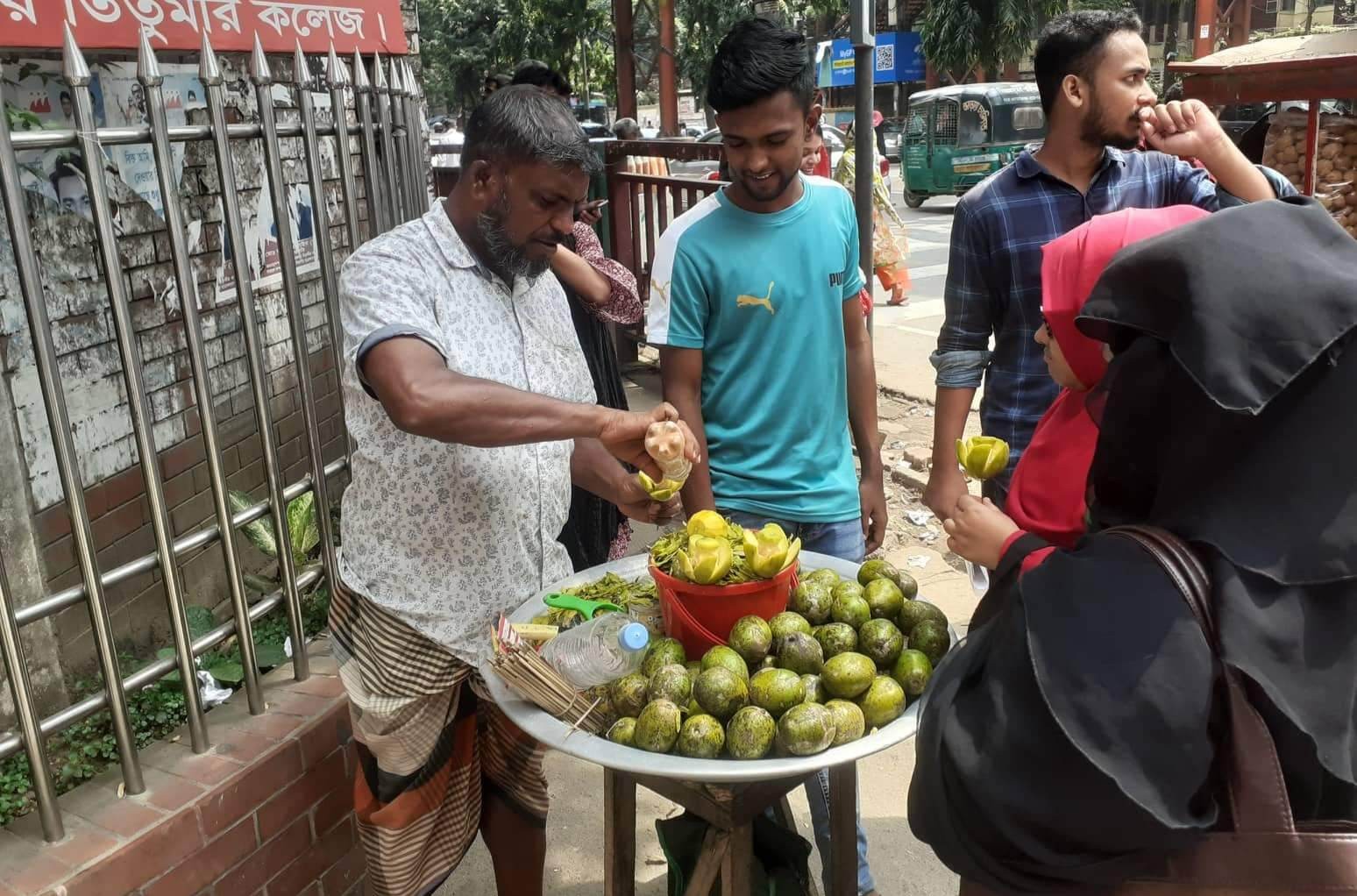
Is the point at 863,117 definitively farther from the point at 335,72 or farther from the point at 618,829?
the point at 618,829

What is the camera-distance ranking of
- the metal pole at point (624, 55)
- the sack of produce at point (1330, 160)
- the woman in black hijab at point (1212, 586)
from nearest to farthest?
the woman in black hijab at point (1212, 586) < the sack of produce at point (1330, 160) < the metal pole at point (624, 55)

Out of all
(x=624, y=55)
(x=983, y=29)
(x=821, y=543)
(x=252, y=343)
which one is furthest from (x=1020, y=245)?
(x=983, y=29)

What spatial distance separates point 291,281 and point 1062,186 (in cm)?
200

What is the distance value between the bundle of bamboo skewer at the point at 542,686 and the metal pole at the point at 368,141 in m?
1.57

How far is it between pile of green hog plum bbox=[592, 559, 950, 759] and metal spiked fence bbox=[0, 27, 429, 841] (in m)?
1.06

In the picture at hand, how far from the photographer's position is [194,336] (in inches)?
85.5

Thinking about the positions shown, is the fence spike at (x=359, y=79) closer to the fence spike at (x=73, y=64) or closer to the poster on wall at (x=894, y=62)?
the fence spike at (x=73, y=64)

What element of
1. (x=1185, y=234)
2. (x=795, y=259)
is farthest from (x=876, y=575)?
(x=1185, y=234)

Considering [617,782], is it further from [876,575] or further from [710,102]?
[710,102]

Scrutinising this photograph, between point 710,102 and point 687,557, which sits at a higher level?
point 710,102

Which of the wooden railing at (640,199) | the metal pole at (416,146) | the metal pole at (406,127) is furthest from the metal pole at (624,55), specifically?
the metal pole at (406,127)

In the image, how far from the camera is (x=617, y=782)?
213 cm

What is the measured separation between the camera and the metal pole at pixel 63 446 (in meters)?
1.84

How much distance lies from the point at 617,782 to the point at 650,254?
183 inches
